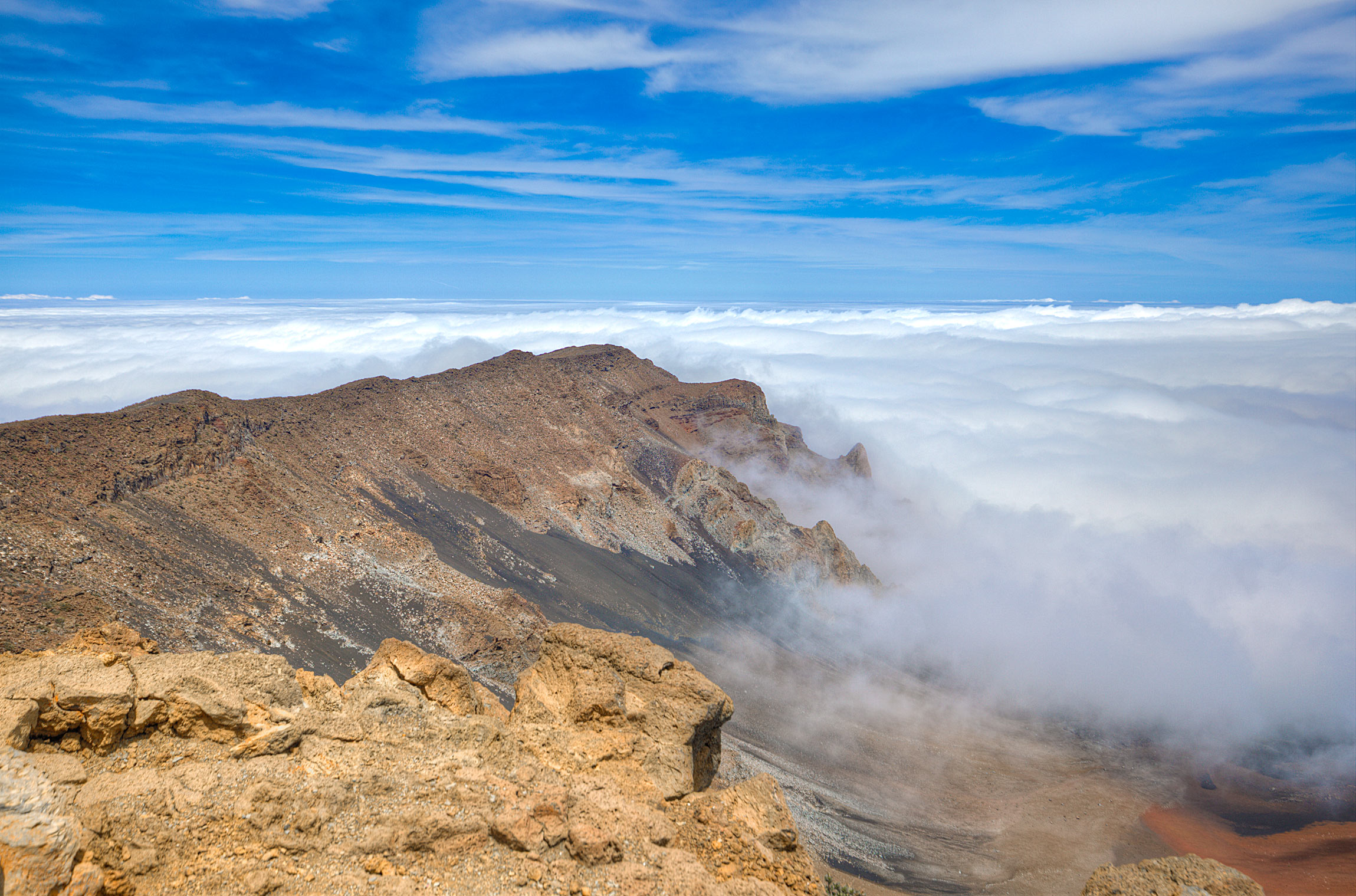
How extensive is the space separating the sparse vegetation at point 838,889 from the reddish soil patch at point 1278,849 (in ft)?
121

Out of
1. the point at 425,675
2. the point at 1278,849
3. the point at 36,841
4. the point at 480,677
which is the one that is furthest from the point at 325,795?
the point at 1278,849

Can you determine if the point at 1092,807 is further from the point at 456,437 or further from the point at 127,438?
the point at 127,438

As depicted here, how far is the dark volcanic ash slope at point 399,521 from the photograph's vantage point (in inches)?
1401

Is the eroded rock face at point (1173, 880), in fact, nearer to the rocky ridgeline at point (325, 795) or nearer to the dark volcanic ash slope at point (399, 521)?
the rocky ridgeline at point (325, 795)

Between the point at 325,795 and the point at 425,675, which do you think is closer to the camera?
the point at 325,795

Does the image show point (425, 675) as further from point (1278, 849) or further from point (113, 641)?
point (1278, 849)

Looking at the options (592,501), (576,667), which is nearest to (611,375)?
(592,501)

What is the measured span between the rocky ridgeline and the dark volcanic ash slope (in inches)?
830

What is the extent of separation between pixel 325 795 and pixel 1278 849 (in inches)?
3229

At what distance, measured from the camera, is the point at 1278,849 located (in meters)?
61.7

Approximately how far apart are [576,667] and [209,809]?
10014 mm

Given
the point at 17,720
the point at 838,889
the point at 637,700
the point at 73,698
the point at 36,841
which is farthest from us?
the point at 838,889

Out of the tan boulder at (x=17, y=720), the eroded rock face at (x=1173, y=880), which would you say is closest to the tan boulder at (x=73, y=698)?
the tan boulder at (x=17, y=720)

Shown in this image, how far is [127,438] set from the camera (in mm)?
44125
